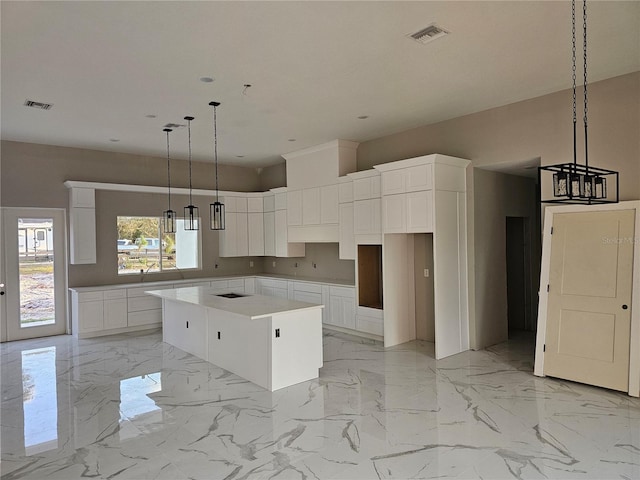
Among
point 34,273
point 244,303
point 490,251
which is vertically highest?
point 490,251

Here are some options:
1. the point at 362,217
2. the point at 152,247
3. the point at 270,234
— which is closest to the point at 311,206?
the point at 362,217

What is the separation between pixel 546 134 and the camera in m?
5.06

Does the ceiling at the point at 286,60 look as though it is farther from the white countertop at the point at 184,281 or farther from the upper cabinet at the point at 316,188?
the white countertop at the point at 184,281

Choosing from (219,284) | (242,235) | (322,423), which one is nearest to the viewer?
(322,423)

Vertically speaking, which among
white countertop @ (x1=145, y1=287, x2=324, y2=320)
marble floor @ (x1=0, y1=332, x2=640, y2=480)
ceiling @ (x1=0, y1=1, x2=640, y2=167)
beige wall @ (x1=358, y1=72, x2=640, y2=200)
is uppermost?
ceiling @ (x1=0, y1=1, x2=640, y2=167)

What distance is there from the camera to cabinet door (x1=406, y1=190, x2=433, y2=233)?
217 inches

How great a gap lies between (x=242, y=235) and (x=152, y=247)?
1780 mm

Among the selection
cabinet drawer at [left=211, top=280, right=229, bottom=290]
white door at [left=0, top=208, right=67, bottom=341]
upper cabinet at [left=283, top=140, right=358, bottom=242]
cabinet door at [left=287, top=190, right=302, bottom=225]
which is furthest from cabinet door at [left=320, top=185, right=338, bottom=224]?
white door at [left=0, top=208, right=67, bottom=341]

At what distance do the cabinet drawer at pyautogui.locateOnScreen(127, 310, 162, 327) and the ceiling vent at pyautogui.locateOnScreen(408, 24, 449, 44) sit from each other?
6232mm

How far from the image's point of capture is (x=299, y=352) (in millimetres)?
4789

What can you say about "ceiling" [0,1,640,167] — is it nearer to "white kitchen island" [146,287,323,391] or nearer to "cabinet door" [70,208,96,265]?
"cabinet door" [70,208,96,265]

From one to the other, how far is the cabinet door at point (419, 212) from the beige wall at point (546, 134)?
90cm

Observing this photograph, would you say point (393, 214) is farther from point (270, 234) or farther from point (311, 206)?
point (270, 234)

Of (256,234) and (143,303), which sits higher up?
(256,234)
